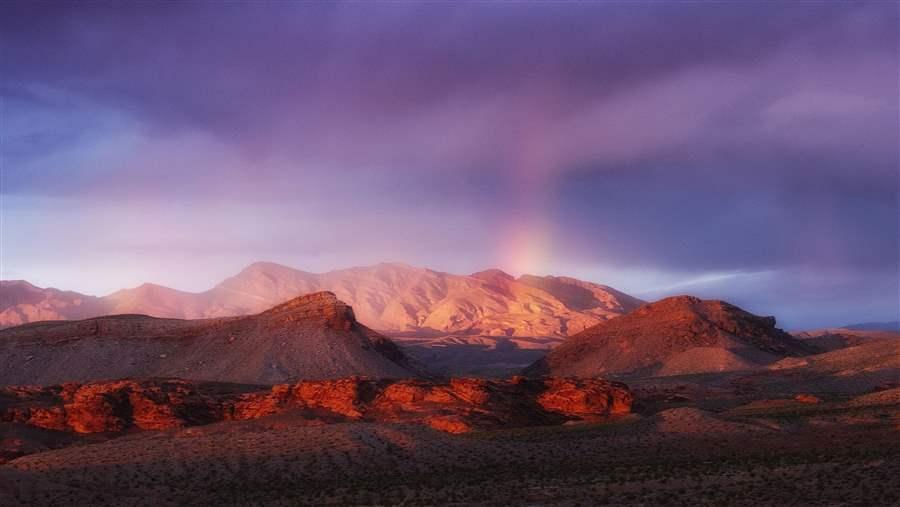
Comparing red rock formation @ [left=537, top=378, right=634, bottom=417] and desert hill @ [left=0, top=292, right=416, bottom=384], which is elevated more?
desert hill @ [left=0, top=292, right=416, bottom=384]

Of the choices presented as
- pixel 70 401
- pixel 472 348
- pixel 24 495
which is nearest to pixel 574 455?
pixel 24 495

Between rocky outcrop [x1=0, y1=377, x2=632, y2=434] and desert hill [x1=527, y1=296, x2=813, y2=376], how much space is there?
38772 millimetres

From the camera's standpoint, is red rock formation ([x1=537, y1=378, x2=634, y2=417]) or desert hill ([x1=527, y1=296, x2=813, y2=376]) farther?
desert hill ([x1=527, y1=296, x2=813, y2=376])

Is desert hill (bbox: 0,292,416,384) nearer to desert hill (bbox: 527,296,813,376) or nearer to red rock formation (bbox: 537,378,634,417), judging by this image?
red rock formation (bbox: 537,378,634,417)

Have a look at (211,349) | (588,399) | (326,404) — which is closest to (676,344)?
(588,399)

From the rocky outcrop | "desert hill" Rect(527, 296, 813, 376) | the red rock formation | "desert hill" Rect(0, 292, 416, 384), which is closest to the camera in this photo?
the rocky outcrop

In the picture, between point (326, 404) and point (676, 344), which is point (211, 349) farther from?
point (676, 344)

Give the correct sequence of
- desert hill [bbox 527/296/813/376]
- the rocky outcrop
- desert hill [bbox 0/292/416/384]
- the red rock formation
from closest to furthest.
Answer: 1. the rocky outcrop
2. the red rock formation
3. desert hill [bbox 0/292/416/384]
4. desert hill [bbox 527/296/813/376]

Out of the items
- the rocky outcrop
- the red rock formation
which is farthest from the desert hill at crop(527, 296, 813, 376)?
the rocky outcrop

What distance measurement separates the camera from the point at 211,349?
247ft

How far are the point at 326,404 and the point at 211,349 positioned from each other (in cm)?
2768

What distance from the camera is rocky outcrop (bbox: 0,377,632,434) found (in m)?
48.9

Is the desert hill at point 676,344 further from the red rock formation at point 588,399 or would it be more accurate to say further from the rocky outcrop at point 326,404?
the rocky outcrop at point 326,404

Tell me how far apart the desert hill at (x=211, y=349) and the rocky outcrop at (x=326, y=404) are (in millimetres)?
15850
